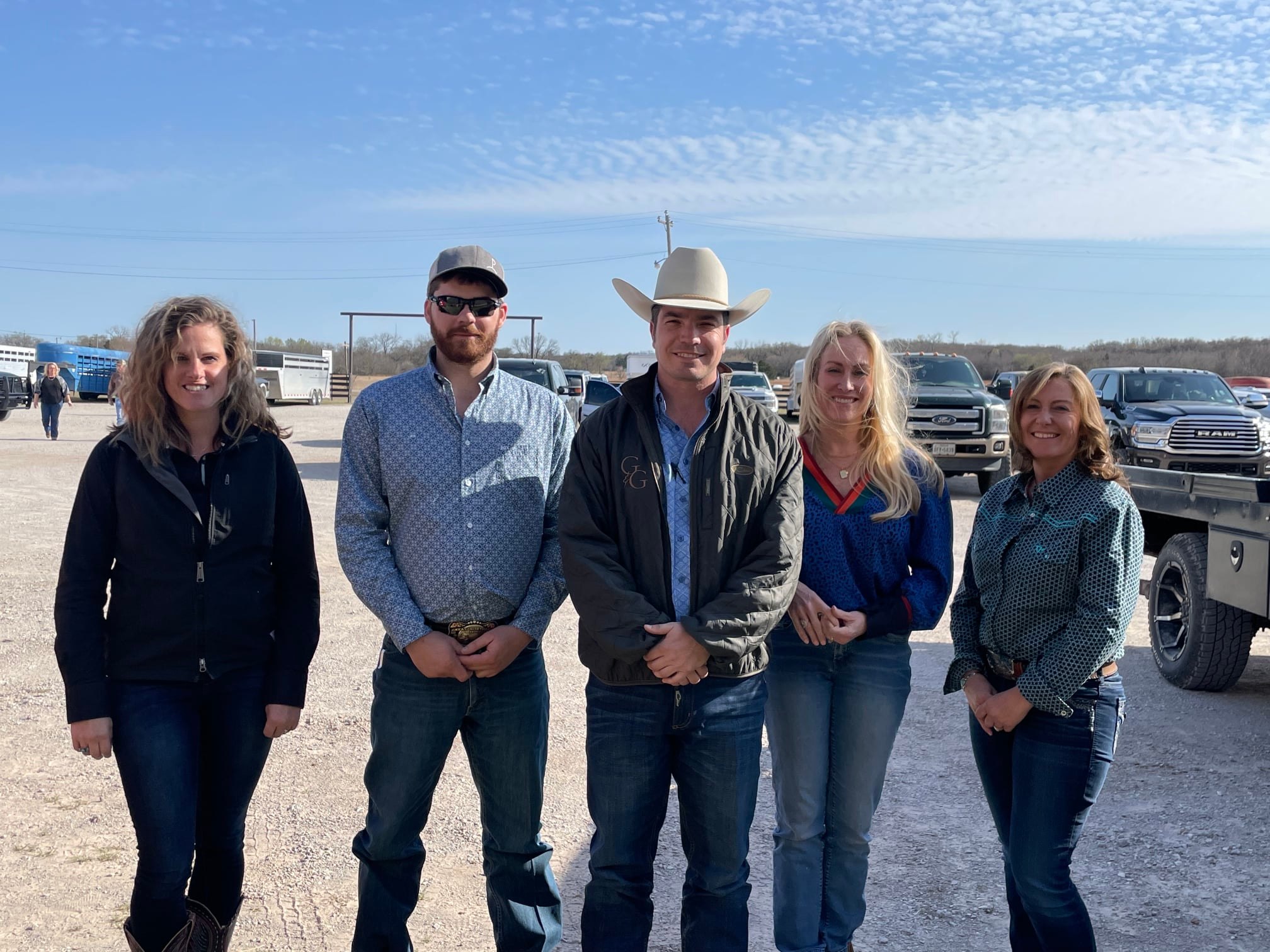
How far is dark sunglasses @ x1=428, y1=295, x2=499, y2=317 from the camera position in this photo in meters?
2.99

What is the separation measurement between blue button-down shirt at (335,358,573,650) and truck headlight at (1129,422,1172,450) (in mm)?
12879

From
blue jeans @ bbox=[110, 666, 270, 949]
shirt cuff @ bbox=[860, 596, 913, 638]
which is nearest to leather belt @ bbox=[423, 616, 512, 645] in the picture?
blue jeans @ bbox=[110, 666, 270, 949]

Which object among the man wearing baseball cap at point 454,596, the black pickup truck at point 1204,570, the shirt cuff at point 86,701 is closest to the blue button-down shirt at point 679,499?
the man wearing baseball cap at point 454,596

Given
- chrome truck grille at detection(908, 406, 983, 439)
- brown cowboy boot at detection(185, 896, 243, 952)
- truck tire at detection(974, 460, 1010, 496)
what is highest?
chrome truck grille at detection(908, 406, 983, 439)

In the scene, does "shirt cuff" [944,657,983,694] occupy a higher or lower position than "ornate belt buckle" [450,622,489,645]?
→ lower

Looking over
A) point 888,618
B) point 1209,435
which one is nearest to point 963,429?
point 1209,435

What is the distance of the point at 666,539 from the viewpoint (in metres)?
2.80

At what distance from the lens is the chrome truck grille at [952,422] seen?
50.5 ft

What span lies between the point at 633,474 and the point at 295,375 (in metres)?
41.3

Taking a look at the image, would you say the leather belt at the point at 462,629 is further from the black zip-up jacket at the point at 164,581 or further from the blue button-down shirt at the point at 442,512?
the black zip-up jacket at the point at 164,581

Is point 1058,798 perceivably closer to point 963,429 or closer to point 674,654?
point 674,654

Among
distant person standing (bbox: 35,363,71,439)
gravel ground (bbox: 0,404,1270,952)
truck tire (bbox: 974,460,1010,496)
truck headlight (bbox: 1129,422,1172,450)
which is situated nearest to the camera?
gravel ground (bbox: 0,404,1270,952)

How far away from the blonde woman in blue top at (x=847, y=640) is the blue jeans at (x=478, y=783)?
2.28 feet

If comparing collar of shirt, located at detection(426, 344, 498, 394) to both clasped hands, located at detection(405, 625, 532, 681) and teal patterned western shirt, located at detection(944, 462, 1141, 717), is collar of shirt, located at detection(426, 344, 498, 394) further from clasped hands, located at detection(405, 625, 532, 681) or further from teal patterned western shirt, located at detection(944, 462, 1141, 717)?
teal patterned western shirt, located at detection(944, 462, 1141, 717)
